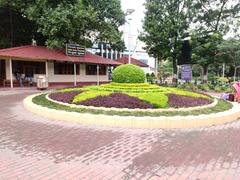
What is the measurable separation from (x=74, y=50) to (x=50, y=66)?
8.77 feet

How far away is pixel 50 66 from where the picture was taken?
2039cm

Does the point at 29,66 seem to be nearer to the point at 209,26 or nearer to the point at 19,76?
the point at 19,76

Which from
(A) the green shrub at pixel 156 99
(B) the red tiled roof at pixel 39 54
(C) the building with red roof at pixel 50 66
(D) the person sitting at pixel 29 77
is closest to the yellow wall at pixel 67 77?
(C) the building with red roof at pixel 50 66

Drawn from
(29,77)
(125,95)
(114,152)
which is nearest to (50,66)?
(29,77)

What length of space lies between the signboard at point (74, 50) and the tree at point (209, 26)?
10.1m

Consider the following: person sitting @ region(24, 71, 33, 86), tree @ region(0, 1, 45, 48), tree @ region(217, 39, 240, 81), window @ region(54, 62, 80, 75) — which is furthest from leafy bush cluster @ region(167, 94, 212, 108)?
tree @ region(0, 1, 45, 48)

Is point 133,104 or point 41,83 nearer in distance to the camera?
point 133,104

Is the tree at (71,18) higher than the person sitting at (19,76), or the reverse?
the tree at (71,18)

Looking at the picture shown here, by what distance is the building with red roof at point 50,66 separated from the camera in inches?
671

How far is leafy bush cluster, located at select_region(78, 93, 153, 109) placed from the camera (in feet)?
23.8

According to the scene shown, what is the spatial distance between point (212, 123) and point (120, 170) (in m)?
4.03

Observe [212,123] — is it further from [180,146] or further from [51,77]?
[51,77]

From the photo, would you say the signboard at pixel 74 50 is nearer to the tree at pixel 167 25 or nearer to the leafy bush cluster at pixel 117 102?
the tree at pixel 167 25

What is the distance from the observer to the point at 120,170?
136 inches
